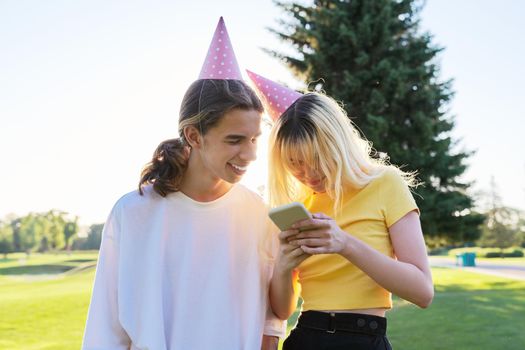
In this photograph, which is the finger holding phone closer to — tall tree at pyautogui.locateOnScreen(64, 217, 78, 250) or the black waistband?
the black waistband

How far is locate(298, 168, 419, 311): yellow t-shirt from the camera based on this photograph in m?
2.42

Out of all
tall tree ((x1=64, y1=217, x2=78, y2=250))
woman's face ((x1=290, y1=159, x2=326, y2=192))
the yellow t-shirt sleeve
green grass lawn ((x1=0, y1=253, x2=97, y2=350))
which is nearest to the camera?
the yellow t-shirt sleeve

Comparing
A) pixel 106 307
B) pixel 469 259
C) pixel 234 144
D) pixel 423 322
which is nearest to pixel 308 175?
pixel 234 144

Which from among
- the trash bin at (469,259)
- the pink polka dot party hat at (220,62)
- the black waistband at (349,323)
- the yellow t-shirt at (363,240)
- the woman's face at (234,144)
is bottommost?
the trash bin at (469,259)

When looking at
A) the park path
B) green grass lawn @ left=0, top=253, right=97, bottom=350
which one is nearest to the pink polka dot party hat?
green grass lawn @ left=0, top=253, right=97, bottom=350

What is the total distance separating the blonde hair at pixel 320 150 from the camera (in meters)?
2.50

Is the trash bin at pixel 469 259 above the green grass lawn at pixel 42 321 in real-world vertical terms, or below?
below

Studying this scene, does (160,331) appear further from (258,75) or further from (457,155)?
(457,155)

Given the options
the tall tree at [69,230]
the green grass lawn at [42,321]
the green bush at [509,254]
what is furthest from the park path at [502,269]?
the tall tree at [69,230]

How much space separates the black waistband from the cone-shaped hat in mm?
1006

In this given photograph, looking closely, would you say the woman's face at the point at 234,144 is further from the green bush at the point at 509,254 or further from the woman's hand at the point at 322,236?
the green bush at the point at 509,254

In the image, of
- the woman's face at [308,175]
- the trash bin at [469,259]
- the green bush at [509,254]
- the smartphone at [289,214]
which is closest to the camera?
the smartphone at [289,214]

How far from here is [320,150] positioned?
2500mm

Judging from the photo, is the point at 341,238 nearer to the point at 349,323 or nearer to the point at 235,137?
the point at 349,323
